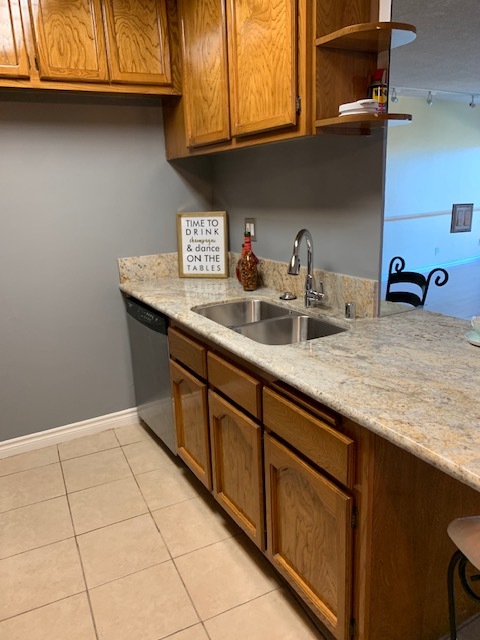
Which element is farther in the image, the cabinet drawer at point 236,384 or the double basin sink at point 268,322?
the double basin sink at point 268,322

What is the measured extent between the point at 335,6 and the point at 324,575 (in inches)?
71.4

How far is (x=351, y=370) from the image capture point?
1.42 m

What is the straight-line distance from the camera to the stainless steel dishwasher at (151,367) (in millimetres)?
2422

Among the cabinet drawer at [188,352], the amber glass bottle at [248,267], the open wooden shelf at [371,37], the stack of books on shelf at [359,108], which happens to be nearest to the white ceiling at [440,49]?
the open wooden shelf at [371,37]

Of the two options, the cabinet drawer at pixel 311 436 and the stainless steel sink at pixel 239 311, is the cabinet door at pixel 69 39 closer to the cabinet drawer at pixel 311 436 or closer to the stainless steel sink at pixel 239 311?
the stainless steel sink at pixel 239 311

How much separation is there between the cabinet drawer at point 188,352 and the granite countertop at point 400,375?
0.11 metres

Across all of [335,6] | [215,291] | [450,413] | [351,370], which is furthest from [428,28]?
[215,291]

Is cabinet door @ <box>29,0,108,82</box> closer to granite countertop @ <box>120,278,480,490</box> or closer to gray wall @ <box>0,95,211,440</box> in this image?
gray wall @ <box>0,95,211,440</box>

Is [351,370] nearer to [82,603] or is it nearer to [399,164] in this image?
[399,164]

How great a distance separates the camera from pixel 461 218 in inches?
65.4

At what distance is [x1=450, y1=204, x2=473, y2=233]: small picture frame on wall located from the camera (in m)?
1.63

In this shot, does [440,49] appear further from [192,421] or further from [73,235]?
[73,235]

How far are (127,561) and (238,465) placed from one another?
624 mm

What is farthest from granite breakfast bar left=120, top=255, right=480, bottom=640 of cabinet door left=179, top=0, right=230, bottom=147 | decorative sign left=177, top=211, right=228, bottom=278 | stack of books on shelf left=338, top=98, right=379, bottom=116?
decorative sign left=177, top=211, right=228, bottom=278
